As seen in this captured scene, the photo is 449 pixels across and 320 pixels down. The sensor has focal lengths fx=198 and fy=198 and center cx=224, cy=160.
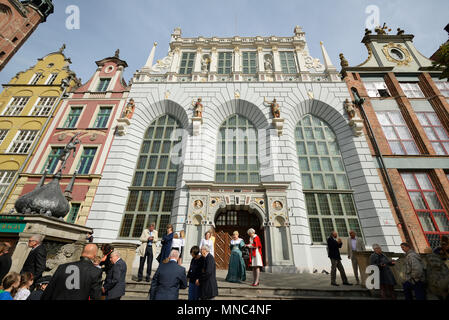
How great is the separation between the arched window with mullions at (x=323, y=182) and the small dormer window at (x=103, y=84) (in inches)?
678

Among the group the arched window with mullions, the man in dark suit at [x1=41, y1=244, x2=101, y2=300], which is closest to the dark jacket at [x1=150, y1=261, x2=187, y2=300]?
the man in dark suit at [x1=41, y1=244, x2=101, y2=300]

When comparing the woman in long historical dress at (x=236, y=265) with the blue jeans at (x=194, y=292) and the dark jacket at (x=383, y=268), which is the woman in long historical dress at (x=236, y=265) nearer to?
the blue jeans at (x=194, y=292)

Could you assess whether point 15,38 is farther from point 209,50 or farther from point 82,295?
point 82,295

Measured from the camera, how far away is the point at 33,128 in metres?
15.7

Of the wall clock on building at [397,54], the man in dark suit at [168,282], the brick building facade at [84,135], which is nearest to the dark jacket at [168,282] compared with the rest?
the man in dark suit at [168,282]

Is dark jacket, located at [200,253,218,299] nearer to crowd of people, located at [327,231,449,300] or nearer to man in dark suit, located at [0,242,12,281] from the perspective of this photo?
man in dark suit, located at [0,242,12,281]

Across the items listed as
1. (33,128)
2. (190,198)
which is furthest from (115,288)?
(33,128)

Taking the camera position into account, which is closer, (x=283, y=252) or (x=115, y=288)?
(x=115, y=288)

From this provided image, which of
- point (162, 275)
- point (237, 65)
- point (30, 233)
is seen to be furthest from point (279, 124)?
point (30, 233)

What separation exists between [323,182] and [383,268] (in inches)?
326

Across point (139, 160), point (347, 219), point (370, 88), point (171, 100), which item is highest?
point (370, 88)

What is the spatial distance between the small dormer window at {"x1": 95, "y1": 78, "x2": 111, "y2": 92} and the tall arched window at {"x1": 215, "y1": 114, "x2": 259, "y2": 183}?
11363 mm

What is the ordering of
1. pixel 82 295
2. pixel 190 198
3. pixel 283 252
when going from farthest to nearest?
pixel 190 198 < pixel 283 252 < pixel 82 295

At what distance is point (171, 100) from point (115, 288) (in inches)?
586
